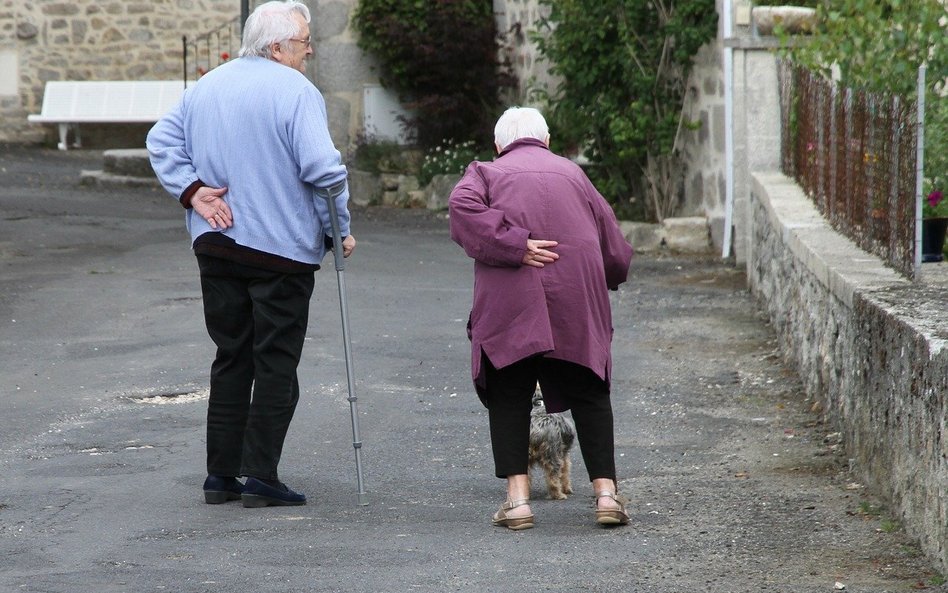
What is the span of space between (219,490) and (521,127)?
1.72 meters

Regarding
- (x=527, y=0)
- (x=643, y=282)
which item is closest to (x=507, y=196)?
(x=643, y=282)

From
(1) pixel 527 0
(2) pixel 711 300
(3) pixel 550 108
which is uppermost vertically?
(1) pixel 527 0

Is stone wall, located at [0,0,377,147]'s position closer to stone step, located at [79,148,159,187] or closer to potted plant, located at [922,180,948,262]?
stone step, located at [79,148,159,187]

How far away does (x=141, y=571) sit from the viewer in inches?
167

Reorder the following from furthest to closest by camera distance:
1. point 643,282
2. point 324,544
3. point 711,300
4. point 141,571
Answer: point 643,282 → point 711,300 → point 324,544 → point 141,571

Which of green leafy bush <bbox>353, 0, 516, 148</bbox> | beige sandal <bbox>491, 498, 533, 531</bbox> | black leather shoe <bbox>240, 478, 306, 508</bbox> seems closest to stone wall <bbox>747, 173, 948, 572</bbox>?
beige sandal <bbox>491, 498, 533, 531</bbox>

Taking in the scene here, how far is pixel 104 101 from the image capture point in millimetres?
22500

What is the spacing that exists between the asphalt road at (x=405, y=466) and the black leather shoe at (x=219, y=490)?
7 cm

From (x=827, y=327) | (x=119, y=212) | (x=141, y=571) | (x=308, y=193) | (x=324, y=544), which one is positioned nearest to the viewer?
(x=141, y=571)

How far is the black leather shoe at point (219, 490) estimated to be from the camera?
5.16 m

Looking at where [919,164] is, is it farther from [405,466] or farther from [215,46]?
[215,46]

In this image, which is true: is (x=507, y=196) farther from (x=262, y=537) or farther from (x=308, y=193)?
(x=262, y=537)

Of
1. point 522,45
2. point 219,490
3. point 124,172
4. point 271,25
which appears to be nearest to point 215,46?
point 124,172

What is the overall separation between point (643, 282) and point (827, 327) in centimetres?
465
